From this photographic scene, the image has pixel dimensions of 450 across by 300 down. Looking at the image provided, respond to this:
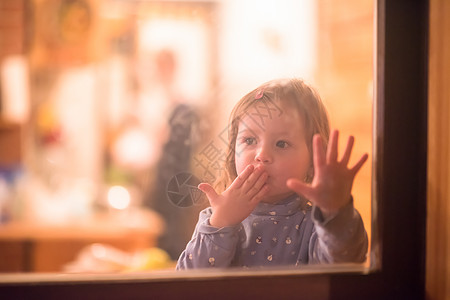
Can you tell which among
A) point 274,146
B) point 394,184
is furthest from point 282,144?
point 394,184

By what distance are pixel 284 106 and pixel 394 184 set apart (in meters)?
0.17

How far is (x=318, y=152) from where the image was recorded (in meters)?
0.56

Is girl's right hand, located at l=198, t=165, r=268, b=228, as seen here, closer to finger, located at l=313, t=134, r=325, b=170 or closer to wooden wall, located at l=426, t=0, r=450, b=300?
finger, located at l=313, t=134, r=325, b=170

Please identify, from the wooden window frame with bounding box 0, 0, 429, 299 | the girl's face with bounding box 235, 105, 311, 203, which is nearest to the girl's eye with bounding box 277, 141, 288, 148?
the girl's face with bounding box 235, 105, 311, 203

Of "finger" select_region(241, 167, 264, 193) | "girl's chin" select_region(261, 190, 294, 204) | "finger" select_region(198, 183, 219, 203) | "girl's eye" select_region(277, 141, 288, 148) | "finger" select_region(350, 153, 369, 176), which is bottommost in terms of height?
"girl's chin" select_region(261, 190, 294, 204)

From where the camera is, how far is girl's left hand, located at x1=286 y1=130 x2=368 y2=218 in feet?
1.84

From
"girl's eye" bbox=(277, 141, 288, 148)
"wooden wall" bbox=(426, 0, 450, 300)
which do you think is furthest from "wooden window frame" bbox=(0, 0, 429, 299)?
"girl's eye" bbox=(277, 141, 288, 148)

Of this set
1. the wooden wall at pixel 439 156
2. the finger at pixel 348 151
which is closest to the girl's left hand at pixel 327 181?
the finger at pixel 348 151

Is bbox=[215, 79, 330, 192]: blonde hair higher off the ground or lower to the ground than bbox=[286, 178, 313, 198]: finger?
higher

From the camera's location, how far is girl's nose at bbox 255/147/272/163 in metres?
0.56

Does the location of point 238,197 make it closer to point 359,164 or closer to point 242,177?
point 242,177

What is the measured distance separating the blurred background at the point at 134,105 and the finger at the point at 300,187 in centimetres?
7

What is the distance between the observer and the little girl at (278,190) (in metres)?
0.56

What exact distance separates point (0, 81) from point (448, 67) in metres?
2.37
